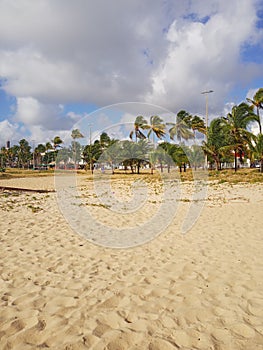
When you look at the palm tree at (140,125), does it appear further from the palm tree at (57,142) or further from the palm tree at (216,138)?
the palm tree at (57,142)

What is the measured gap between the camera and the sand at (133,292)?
8.68ft

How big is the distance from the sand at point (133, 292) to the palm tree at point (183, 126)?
39335 millimetres

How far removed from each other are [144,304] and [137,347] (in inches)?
30.8

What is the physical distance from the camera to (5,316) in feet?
9.81

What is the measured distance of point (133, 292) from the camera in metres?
3.62

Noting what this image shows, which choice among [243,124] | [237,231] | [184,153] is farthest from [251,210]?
[184,153]

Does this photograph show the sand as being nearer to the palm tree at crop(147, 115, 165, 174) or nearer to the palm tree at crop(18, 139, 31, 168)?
the palm tree at crop(147, 115, 165, 174)

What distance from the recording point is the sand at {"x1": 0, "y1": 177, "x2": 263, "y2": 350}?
2646 millimetres

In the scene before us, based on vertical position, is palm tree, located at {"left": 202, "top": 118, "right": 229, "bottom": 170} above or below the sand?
above

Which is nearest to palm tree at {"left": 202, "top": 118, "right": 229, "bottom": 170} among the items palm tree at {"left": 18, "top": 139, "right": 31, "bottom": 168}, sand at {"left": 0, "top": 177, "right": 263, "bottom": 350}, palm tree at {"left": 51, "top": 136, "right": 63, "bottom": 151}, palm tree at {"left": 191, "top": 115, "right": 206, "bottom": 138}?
palm tree at {"left": 191, "top": 115, "right": 206, "bottom": 138}

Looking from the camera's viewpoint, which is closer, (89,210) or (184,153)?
(89,210)

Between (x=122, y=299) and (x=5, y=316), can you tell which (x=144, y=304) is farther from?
(x=5, y=316)

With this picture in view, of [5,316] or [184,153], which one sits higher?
[184,153]

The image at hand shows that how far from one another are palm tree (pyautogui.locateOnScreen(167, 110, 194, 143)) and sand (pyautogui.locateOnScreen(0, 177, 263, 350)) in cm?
3933
